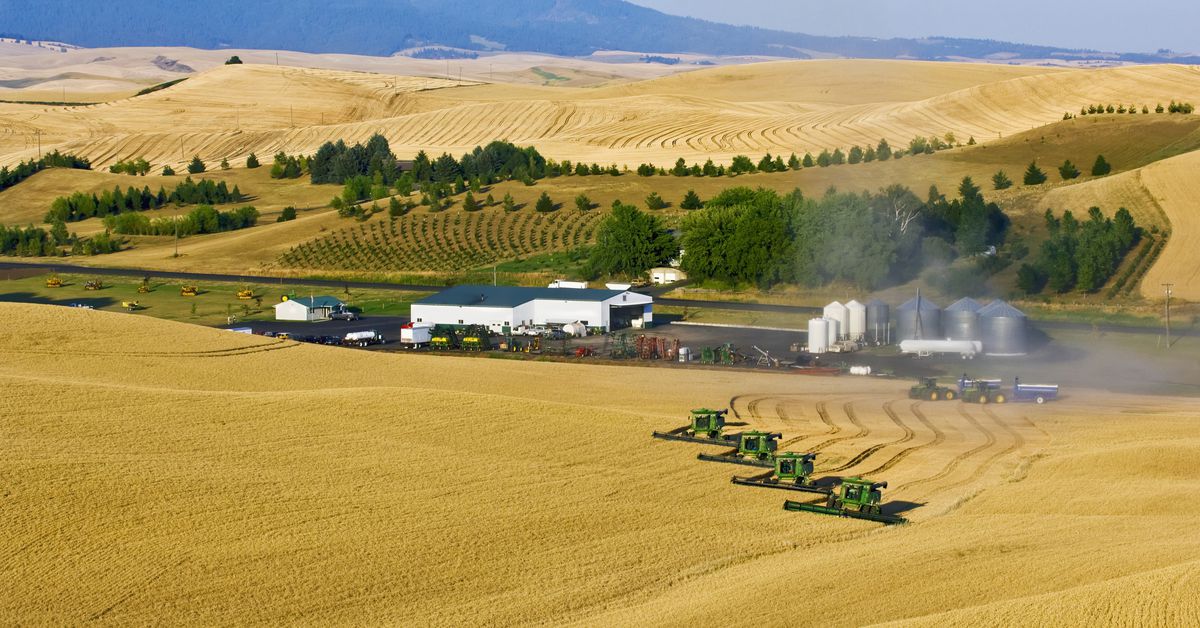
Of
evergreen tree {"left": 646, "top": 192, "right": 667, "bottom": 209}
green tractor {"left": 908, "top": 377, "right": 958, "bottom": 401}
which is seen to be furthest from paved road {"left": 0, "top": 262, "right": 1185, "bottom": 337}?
evergreen tree {"left": 646, "top": 192, "right": 667, "bottom": 209}

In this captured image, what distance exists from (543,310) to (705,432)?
33.5 meters

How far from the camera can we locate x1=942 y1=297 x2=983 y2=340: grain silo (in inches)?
2483

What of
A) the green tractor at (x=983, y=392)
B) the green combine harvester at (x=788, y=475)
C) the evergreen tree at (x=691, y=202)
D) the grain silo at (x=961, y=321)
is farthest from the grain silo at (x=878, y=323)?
the evergreen tree at (x=691, y=202)

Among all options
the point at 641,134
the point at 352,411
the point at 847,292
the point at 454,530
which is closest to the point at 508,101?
the point at 641,134

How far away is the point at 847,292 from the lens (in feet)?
264

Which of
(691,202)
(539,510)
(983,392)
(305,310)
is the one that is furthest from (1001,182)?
(539,510)

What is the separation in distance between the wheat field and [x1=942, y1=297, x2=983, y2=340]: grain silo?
14584mm

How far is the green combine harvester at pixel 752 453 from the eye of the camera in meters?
36.9

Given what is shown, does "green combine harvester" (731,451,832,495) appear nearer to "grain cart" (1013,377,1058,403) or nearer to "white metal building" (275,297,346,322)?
"grain cart" (1013,377,1058,403)

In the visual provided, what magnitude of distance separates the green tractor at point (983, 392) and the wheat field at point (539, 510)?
3.92ft

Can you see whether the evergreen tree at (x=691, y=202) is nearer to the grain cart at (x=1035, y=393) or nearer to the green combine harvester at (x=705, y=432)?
the grain cart at (x=1035, y=393)

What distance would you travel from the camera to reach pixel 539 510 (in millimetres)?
30438

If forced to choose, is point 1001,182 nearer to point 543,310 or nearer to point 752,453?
point 543,310

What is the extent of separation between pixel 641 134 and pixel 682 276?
61239 mm
